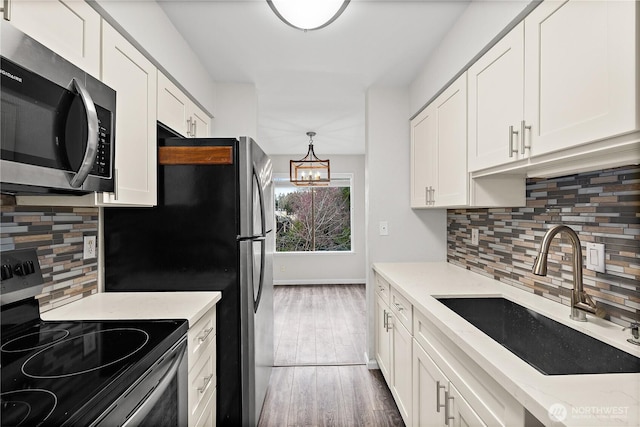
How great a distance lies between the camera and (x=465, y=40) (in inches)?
75.2

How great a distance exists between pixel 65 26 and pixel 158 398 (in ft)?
4.13

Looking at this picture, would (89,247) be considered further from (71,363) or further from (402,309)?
(402,309)

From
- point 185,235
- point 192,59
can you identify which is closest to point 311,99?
point 192,59

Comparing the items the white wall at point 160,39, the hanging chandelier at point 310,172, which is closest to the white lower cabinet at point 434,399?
the white wall at point 160,39

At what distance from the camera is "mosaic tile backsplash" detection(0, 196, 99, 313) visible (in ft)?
4.22

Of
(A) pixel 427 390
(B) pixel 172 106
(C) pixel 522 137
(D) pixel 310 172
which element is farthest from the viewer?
(D) pixel 310 172

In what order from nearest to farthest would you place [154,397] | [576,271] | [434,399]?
[154,397]
[576,271]
[434,399]

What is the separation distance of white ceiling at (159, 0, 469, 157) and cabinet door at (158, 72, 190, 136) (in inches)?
14.6

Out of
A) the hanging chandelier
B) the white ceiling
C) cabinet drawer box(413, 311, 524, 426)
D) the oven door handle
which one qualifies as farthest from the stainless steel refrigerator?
the hanging chandelier

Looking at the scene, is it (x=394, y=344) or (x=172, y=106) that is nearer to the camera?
(x=172, y=106)

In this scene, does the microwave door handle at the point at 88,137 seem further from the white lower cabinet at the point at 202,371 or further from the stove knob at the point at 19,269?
the white lower cabinet at the point at 202,371

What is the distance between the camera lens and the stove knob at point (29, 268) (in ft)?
4.24

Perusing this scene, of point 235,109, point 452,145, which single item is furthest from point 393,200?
point 235,109

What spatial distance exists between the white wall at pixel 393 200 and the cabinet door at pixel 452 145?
23.7 inches
